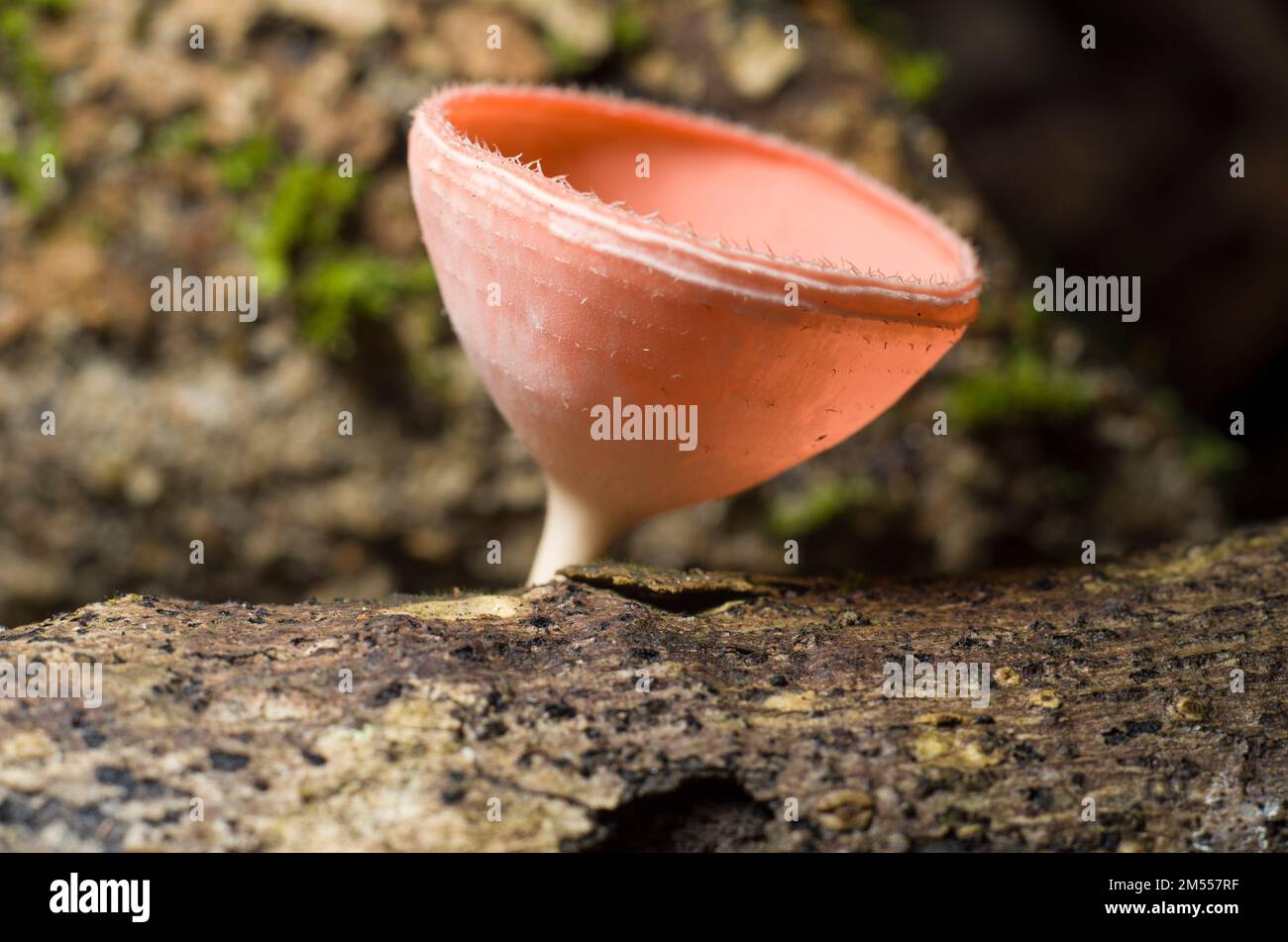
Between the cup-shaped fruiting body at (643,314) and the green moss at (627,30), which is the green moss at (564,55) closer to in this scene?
the green moss at (627,30)

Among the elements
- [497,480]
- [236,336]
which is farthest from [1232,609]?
[236,336]

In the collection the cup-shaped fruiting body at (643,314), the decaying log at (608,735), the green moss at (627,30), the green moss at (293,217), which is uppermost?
the green moss at (627,30)

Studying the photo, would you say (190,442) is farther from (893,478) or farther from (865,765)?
(865,765)

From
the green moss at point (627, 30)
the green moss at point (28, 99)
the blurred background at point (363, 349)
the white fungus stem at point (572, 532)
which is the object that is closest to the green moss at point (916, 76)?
the blurred background at point (363, 349)

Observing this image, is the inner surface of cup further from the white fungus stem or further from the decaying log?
the decaying log

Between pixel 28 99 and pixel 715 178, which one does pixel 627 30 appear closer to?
pixel 715 178

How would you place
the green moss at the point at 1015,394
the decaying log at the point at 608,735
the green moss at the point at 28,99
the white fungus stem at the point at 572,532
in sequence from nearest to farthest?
the decaying log at the point at 608,735 < the white fungus stem at the point at 572,532 < the green moss at the point at 28,99 < the green moss at the point at 1015,394

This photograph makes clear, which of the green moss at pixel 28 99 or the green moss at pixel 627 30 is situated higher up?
the green moss at pixel 627 30

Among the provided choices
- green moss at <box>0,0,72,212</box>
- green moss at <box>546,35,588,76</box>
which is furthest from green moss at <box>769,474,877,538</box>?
green moss at <box>0,0,72,212</box>
